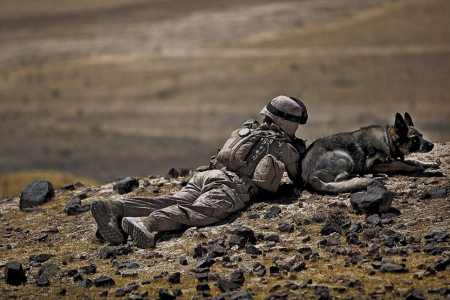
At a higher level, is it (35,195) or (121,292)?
(35,195)

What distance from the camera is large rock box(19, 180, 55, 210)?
1395 centimetres

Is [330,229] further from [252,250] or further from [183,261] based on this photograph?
[183,261]

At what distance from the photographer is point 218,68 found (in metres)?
56.1

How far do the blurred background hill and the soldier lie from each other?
24.3 meters

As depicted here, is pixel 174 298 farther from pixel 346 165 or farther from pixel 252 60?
pixel 252 60

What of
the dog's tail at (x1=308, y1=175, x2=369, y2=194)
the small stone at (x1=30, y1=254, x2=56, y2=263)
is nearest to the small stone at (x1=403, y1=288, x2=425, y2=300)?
the dog's tail at (x1=308, y1=175, x2=369, y2=194)

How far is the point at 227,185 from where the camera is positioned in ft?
37.3

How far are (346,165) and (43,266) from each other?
491 centimetres

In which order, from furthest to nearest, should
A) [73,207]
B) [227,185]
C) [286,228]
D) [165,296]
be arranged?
1. [73,207]
2. [227,185]
3. [286,228]
4. [165,296]

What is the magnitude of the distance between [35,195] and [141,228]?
459cm

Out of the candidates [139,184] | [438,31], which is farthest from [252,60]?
[139,184]

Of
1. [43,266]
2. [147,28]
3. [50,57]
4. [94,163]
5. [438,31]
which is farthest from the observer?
[147,28]

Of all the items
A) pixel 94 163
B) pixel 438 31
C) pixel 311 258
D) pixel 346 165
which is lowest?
pixel 94 163

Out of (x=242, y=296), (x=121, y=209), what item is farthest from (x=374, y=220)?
(x=121, y=209)
